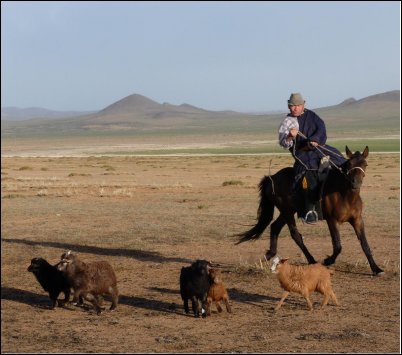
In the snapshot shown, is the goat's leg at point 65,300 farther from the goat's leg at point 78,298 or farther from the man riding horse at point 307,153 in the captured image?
the man riding horse at point 307,153

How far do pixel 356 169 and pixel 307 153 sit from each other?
120cm

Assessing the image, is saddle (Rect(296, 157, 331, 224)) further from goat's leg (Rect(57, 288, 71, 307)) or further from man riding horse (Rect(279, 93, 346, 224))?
A: goat's leg (Rect(57, 288, 71, 307))

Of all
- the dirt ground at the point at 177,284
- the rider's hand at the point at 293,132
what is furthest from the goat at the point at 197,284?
the rider's hand at the point at 293,132

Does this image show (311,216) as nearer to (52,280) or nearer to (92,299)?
(92,299)

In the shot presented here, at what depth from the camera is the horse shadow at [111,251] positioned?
1285cm

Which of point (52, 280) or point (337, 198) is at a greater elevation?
point (337, 198)

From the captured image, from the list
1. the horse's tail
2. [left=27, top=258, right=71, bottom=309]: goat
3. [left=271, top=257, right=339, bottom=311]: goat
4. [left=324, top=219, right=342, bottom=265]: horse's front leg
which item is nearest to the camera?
[left=271, top=257, right=339, bottom=311]: goat

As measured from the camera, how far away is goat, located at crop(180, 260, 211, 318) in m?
8.55

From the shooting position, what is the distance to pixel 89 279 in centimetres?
898

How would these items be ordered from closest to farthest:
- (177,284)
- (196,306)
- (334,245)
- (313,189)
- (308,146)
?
(196,306) < (177,284) < (334,245) < (313,189) < (308,146)

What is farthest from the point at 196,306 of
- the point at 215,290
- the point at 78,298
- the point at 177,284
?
the point at 177,284

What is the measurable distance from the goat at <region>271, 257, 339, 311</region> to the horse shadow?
3844 millimetres

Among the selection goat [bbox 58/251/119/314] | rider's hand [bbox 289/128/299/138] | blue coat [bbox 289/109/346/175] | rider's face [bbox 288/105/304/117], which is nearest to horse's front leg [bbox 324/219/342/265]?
blue coat [bbox 289/109/346/175]

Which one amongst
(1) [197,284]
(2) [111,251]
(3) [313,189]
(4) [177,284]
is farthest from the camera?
(2) [111,251]
